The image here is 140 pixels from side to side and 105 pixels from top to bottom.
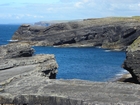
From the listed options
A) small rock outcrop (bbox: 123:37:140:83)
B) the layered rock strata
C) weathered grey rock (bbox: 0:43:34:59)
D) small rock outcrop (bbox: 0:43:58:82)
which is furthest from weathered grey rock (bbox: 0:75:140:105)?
small rock outcrop (bbox: 123:37:140:83)

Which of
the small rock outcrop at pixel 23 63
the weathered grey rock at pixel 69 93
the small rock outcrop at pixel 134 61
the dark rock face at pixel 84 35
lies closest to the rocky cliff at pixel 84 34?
the dark rock face at pixel 84 35

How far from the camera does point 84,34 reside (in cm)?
14188

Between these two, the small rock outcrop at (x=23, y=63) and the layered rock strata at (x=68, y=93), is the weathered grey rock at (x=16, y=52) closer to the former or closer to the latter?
the small rock outcrop at (x=23, y=63)

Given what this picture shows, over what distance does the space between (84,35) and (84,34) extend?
60cm

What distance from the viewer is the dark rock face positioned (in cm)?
12977

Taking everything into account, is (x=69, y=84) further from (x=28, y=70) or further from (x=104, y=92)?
(x=28, y=70)

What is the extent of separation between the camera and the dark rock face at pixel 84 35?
12977 centimetres

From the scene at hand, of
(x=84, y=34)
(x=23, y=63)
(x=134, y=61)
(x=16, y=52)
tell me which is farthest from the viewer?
(x=84, y=34)

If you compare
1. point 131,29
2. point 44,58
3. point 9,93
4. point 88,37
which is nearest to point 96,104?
point 9,93

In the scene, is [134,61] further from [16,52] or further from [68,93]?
[68,93]

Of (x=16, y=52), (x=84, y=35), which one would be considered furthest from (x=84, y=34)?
(x=16, y=52)

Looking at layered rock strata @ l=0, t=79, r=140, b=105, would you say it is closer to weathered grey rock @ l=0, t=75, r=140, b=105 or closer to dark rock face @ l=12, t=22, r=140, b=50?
weathered grey rock @ l=0, t=75, r=140, b=105

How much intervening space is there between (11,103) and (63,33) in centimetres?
12556

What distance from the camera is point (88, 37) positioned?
464 ft
